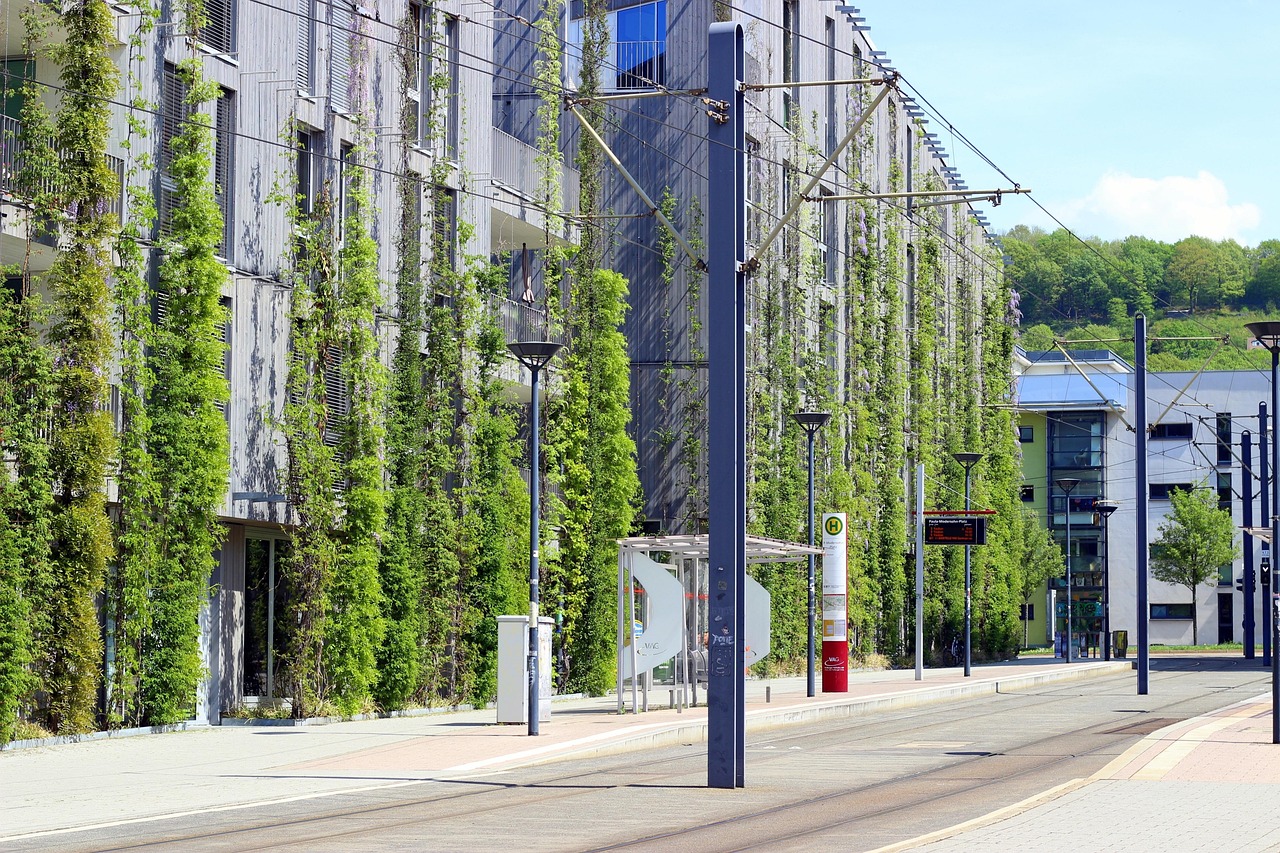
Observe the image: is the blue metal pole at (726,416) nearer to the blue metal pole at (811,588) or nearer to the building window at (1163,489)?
the blue metal pole at (811,588)

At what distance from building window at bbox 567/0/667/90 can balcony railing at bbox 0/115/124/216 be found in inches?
960

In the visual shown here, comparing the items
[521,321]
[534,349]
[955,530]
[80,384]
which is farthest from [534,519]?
[955,530]

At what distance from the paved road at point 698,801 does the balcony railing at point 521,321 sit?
1375cm

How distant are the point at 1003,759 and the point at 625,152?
1164 inches

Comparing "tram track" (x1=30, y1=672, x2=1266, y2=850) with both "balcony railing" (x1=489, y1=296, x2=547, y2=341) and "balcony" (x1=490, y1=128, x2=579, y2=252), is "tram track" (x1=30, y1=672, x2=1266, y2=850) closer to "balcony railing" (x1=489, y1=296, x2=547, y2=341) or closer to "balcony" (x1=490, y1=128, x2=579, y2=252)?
"balcony railing" (x1=489, y1=296, x2=547, y2=341)

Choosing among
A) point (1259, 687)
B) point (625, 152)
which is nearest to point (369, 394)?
point (625, 152)

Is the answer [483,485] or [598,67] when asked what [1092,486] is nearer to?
[598,67]

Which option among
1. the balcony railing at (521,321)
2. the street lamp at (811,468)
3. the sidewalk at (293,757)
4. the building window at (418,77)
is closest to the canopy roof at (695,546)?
the sidewalk at (293,757)

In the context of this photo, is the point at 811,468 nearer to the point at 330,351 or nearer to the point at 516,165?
the point at 516,165

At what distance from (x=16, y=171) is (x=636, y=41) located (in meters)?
27.1

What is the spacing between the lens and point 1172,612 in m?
95.6


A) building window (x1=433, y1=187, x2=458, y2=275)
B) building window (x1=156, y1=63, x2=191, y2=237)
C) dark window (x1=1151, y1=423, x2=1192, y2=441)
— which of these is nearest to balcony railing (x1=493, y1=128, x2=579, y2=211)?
building window (x1=433, y1=187, x2=458, y2=275)

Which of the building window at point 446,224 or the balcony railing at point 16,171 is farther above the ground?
the building window at point 446,224

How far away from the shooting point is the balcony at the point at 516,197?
1481 inches
